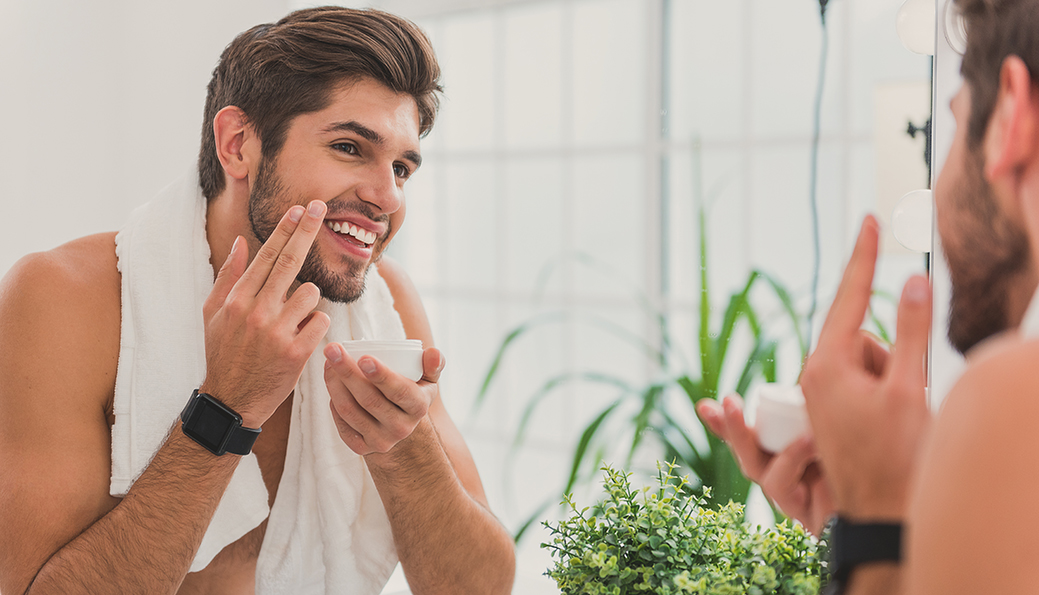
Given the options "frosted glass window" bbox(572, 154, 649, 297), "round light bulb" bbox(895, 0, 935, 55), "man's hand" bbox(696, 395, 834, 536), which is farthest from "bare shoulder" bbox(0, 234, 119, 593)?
"frosted glass window" bbox(572, 154, 649, 297)

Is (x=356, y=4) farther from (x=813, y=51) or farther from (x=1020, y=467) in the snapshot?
(x=1020, y=467)

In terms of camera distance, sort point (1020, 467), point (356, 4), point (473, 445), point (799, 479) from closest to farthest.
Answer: point (1020, 467) → point (799, 479) → point (356, 4) → point (473, 445)

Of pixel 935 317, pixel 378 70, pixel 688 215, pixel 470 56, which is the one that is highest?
pixel 470 56

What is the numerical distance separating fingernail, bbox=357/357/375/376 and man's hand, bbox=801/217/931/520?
61 cm

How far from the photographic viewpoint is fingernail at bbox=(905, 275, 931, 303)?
595 mm

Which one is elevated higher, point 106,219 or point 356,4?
point 356,4

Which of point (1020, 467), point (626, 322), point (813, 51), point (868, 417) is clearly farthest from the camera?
point (626, 322)

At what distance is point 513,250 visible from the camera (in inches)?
110

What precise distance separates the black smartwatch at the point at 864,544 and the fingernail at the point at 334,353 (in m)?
0.68

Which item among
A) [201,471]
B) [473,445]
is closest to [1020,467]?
[201,471]

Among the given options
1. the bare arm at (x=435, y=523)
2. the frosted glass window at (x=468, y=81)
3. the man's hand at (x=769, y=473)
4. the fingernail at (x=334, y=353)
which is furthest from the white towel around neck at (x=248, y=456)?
the frosted glass window at (x=468, y=81)

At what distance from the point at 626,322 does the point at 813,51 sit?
0.92 meters

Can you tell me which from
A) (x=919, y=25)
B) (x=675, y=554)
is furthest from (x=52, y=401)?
(x=919, y=25)

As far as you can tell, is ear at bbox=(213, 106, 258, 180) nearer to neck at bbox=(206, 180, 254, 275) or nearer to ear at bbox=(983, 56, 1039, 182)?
neck at bbox=(206, 180, 254, 275)
